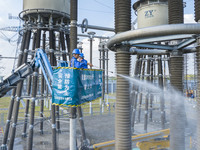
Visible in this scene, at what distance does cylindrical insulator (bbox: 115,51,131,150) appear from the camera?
7391 mm

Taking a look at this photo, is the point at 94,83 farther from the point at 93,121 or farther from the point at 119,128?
the point at 93,121

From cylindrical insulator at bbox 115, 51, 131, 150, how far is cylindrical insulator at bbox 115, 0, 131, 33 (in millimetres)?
1057

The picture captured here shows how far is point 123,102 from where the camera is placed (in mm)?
7496

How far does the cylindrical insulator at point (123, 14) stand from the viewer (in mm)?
7543

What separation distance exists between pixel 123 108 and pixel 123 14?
387 centimetres

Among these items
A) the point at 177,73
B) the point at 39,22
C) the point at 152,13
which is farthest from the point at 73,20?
the point at 177,73

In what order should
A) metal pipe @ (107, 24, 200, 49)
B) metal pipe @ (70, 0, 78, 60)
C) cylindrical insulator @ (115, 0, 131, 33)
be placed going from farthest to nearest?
metal pipe @ (70, 0, 78, 60) → cylindrical insulator @ (115, 0, 131, 33) → metal pipe @ (107, 24, 200, 49)

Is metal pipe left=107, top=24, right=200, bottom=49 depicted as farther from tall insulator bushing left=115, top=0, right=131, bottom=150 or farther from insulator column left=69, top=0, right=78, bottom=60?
insulator column left=69, top=0, right=78, bottom=60

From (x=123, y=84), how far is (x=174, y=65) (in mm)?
2720

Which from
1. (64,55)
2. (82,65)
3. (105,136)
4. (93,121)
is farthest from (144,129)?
(82,65)

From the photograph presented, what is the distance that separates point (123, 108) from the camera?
745 cm

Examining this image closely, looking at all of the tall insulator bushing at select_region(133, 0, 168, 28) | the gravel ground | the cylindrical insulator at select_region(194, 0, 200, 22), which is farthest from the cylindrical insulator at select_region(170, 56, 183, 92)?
the gravel ground

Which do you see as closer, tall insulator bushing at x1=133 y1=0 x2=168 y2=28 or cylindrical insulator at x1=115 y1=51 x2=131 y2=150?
cylindrical insulator at x1=115 y1=51 x2=131 y2=150

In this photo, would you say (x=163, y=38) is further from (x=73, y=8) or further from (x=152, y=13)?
(x=152, y=13)
